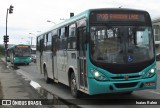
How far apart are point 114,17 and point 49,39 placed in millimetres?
6825

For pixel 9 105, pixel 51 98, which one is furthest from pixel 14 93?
pixel 9 105

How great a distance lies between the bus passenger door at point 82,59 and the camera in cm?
1061

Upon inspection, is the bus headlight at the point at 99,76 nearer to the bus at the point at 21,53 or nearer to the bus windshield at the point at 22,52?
the bus at the point at 21,53

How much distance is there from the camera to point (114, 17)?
10.5m

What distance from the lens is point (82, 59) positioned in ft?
35.6

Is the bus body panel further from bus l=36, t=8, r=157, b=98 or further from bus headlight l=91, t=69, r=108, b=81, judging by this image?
bus headlight l=91, t=69, r=108, b=81

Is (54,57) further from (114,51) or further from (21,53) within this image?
(21,53)

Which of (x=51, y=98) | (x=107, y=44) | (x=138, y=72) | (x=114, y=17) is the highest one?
(x=114, y=17)

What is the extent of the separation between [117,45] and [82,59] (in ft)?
4.16

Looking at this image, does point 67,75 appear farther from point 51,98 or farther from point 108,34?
point 108,34

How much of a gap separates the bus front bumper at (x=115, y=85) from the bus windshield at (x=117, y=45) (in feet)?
2.04

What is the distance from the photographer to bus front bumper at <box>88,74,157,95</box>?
10.0 meters

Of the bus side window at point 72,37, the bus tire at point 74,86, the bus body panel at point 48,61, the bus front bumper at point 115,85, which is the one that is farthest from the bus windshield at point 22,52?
the bus front bumper at point 115,85

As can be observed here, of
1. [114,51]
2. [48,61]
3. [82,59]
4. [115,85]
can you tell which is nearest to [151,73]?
[115,85]
